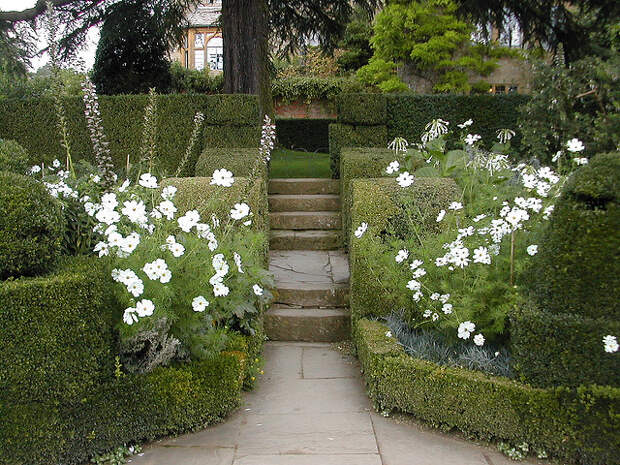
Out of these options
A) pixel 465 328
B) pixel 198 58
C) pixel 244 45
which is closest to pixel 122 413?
pixel 465 328

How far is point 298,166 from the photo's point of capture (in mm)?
10305

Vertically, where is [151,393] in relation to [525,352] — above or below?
below

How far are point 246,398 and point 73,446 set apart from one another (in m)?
1.16

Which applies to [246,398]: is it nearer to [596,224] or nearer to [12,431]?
[12,431]

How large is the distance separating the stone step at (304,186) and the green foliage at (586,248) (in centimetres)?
484

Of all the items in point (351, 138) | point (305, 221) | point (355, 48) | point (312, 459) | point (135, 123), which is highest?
point (355, 48)

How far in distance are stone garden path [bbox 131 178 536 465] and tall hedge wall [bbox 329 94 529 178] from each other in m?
2.78

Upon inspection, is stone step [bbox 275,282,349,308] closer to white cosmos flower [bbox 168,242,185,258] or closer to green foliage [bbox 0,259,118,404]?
white cosmos flower [bbox 168,242,185,258]

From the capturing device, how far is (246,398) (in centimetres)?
399

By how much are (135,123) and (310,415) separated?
5.76m

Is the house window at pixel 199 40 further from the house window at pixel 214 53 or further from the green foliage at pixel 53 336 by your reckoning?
the green foliage at pixel 53 336

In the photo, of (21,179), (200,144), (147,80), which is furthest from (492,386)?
(147,80)

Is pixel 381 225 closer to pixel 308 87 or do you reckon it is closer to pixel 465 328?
pixel 465 328

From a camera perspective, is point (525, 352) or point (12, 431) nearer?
point (12, 431)
